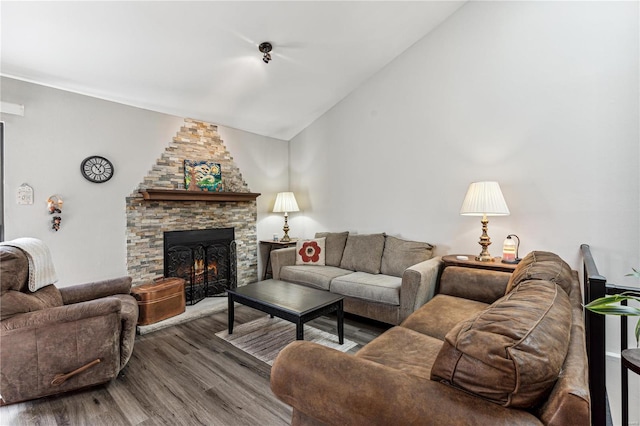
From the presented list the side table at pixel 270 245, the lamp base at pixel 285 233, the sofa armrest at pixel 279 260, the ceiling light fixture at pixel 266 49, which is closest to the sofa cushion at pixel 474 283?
the sofa armrest at pixel 279 260

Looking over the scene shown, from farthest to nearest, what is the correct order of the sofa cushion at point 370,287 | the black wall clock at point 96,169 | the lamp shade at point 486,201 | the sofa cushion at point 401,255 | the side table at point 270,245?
the side table at point 270,245 → the sofa cushion at point 401,255 → the black wall clock at point 96,169 → the sofa cushion at point 370,287 → the lamp shade at point 486,201

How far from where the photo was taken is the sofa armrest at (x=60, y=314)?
1748mm

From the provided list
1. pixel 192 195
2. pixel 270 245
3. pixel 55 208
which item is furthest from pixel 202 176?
pixel 55 208

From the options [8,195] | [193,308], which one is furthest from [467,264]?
[8,195]

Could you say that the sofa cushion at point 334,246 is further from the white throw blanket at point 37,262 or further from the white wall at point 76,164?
the white throw blanket at point 37,262

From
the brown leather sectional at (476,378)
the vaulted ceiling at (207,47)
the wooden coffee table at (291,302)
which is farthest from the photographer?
the vaulted ceiling at (207,47)

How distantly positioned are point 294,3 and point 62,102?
2.52m

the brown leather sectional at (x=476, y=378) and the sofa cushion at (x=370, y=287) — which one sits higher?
the brown leather sectional at (x=476, y=378)

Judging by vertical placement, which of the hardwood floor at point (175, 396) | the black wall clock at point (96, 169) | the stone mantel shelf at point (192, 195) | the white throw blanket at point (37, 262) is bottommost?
the hardwood floor at point (175, 396)

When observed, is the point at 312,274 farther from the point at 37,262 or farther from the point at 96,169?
the point at 96,169

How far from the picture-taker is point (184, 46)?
106 inches

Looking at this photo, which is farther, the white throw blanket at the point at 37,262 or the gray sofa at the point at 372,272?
the gray sofa at the point at 372,272

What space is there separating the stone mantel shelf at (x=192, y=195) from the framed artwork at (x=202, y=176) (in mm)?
189

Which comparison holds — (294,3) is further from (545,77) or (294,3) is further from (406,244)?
(406,244)
